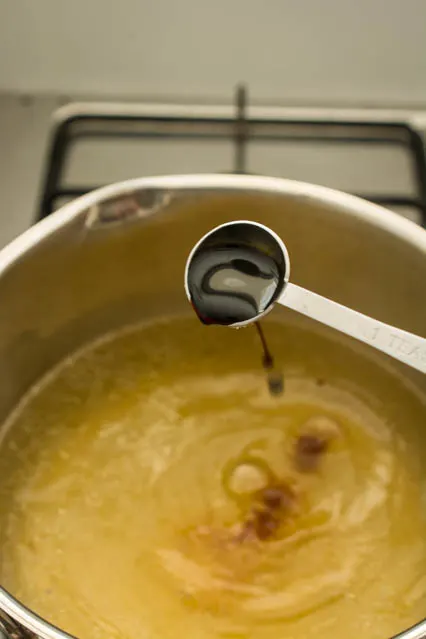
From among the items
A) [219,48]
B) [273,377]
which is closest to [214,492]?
[273,377]

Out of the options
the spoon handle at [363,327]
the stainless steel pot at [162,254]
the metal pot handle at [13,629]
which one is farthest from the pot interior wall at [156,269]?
the metal pot handle at [13,629]

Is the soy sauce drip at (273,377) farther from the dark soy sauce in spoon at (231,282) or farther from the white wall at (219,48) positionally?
the white wall at (219,48)

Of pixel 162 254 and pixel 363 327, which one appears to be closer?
pixel 363 327

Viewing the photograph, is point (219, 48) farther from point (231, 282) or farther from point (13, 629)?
point (13, 629)

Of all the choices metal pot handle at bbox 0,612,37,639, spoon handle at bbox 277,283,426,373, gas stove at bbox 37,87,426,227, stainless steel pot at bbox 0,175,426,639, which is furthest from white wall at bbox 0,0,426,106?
metal pot handle at bbox 0,612,37,639

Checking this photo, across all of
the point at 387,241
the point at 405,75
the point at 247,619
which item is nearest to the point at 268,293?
the point at 387,241

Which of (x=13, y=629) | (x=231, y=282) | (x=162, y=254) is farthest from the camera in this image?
(x=162, y=254)

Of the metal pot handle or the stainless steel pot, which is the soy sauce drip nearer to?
the stainless steel pot
